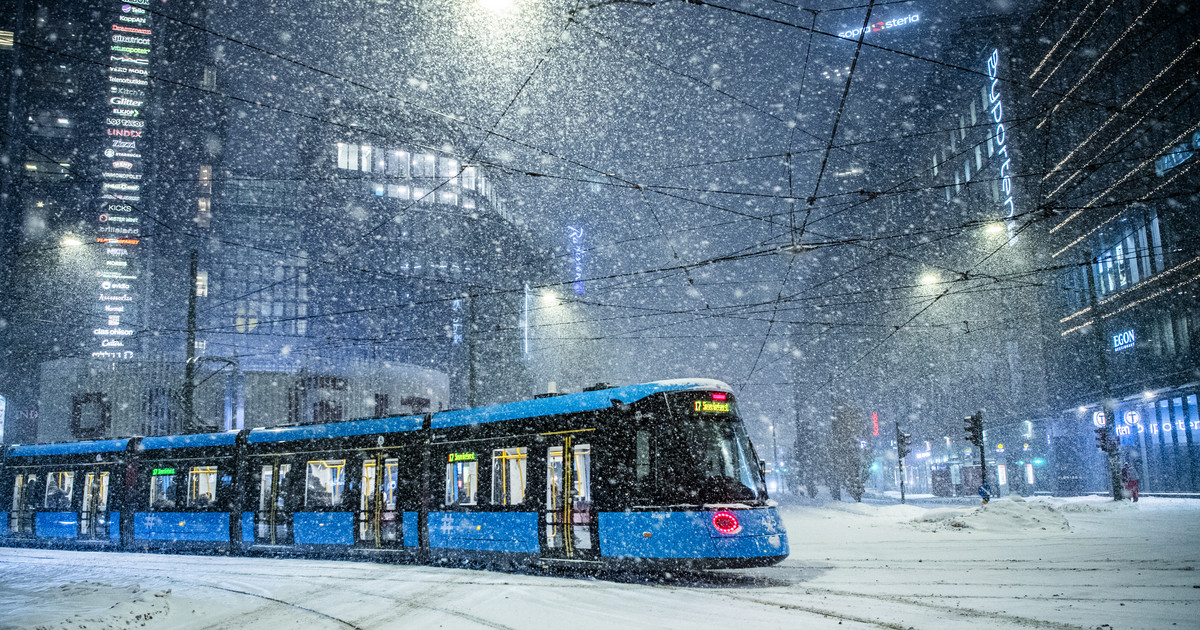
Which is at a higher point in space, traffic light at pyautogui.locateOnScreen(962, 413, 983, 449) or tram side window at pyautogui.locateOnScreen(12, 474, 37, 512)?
traffic light at pyautogui.locateOnScreen(962, 413, 983, 449)

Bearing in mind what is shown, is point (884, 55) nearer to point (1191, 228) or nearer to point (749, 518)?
point (1191, 228)

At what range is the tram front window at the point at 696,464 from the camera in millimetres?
9812

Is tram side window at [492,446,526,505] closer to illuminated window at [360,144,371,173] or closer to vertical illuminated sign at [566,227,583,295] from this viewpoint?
illuminated window at [360,144,371,173]

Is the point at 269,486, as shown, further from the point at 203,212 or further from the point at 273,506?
the point at 203,212

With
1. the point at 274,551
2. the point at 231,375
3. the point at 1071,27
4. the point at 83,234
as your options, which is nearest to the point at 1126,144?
the point at 1071,27

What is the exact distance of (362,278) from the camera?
236 ft

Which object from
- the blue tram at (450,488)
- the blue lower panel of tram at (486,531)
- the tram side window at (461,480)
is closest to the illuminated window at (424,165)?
the blue tram at (450,488)

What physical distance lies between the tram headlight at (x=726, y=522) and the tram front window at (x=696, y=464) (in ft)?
0.72

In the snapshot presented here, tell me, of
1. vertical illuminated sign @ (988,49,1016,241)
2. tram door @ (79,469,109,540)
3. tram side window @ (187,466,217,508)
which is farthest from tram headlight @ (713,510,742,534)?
vertical illuminated sign @ (988,49,1016,241)

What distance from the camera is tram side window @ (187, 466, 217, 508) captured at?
52.6 ft

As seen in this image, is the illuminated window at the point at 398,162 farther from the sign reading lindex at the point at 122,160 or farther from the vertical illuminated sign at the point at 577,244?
the sign reading lindex at the point at 122,160

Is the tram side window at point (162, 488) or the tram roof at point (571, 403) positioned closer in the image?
the tram roof at point (571, 403)

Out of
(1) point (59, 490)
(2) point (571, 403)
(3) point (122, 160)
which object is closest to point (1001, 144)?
(2) point (571, 403)

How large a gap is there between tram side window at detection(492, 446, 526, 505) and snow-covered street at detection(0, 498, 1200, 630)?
3.91 ft
